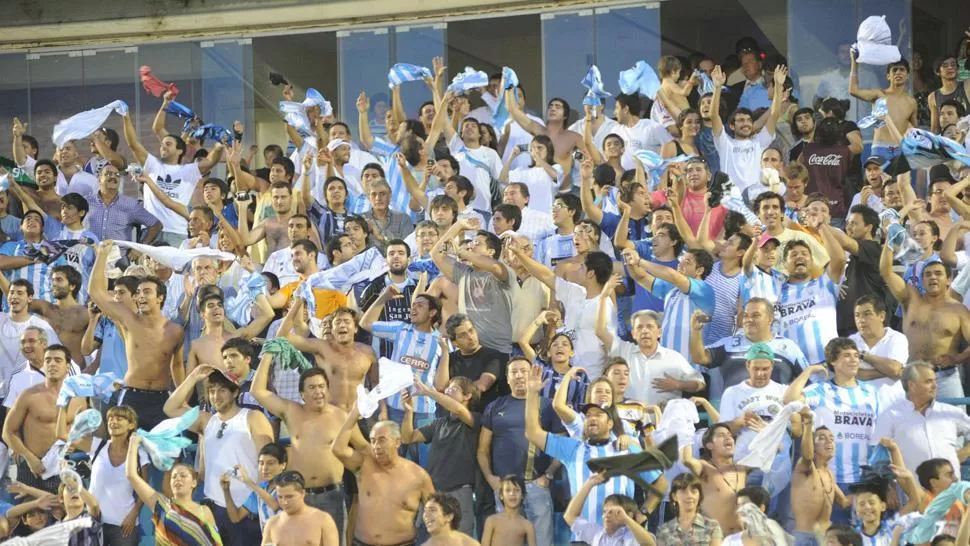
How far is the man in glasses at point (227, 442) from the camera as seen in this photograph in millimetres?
12055

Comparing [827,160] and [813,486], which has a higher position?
[827,160]

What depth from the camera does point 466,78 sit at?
53.8ft

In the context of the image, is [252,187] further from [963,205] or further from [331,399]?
[963,205]

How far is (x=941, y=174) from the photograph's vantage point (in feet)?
45.6

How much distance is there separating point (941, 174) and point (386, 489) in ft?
16.4

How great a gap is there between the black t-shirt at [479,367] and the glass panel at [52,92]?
31.1 feet

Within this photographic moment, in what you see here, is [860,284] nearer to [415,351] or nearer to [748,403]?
[748,403]

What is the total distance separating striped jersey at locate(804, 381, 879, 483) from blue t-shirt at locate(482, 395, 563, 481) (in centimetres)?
164

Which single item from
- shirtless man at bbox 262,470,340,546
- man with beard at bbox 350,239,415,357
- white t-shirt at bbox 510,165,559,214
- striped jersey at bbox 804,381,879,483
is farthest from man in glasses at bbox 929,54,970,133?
shirtless man at bbox 262,470,340,546

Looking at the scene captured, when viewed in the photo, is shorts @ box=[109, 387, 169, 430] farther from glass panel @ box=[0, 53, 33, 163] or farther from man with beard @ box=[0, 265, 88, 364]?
glass panel @ box=[0, 53, 33, 163]

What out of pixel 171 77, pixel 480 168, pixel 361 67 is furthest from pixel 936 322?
pixel 171 77

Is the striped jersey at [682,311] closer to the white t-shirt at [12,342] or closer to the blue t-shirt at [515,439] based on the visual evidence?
the blue t-shirt at [515,439]

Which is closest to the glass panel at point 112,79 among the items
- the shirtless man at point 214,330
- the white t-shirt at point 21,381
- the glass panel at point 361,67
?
the glass panel at point 361,67

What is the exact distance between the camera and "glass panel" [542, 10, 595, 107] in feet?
62.1
